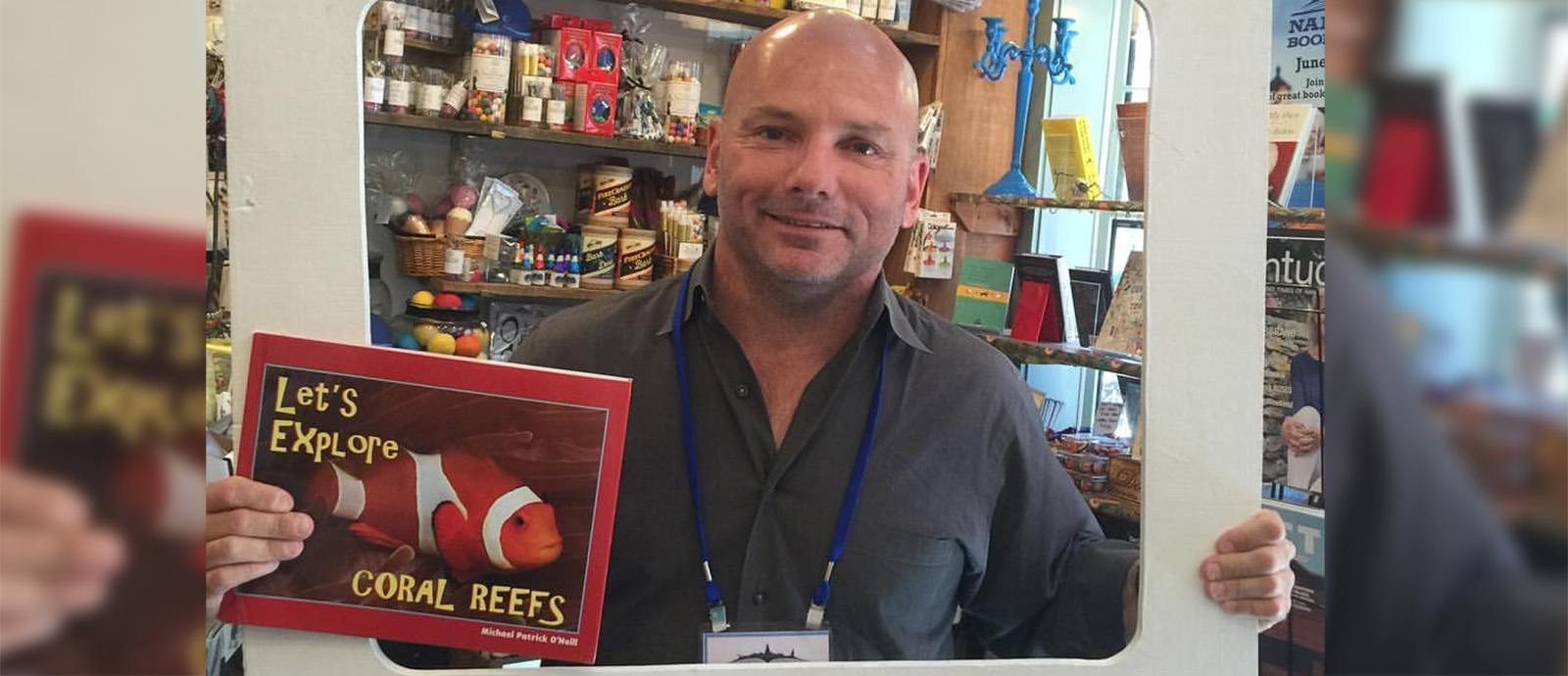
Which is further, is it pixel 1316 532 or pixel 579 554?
pixel 1316 532

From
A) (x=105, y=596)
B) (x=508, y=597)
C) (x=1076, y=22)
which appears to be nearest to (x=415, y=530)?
(x=508, y=597)

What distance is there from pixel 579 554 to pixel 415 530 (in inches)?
4.6

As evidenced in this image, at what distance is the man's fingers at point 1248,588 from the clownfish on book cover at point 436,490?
0.50 meters

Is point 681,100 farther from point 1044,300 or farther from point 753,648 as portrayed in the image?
point 753,648

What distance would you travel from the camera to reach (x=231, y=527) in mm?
808

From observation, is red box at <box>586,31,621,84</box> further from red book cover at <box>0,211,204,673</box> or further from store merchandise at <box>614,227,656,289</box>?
red book cover at <box>0,211,204,673</box>

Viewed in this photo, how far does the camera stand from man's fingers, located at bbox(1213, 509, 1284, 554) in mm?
966

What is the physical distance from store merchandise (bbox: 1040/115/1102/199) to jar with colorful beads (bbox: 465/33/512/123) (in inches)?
24.6

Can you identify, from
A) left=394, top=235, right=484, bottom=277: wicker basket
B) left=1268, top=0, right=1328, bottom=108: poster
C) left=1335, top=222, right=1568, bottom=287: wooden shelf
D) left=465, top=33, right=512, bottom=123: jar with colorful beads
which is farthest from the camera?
left=1268, top=0, right=1328, bottom=108: poster

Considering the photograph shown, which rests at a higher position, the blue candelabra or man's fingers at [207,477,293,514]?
the blue candelabra

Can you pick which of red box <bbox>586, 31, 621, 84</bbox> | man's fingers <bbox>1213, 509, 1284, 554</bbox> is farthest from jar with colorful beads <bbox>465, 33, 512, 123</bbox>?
man's fingers <bbox>1213, 509, 1284, 554</bbox>

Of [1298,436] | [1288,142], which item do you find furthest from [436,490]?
[1288,142]

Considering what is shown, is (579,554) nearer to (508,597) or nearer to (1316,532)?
(508,597)

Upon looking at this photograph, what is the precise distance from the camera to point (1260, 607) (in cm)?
97
